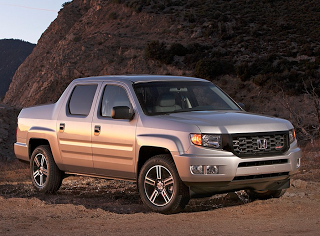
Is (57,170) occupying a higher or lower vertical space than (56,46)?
lower

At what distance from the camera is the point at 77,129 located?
328 inches

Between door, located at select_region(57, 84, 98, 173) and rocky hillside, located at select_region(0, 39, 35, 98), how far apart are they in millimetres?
96271

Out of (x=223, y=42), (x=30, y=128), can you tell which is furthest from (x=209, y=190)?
(x=223, y=42)

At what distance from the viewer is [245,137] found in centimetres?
682

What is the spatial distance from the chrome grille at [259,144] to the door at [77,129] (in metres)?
2.35

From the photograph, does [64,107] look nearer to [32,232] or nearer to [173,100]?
[173,100]

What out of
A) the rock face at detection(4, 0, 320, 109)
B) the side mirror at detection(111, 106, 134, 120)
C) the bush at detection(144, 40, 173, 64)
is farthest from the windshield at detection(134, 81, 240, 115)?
the bush at detection(144, 40, 173, 64)

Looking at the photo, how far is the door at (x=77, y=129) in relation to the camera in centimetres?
820

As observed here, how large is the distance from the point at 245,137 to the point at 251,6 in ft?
181

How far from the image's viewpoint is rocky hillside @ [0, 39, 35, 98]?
10700cm

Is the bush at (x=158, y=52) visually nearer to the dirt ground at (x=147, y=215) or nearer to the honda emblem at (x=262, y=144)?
the dirt ground at (x=147, y=215)

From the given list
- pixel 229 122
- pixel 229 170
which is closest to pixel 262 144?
pixel 229 122

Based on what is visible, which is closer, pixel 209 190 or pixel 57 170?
pixel 209 190

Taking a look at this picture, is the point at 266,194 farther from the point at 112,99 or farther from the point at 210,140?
the point at 112,99
